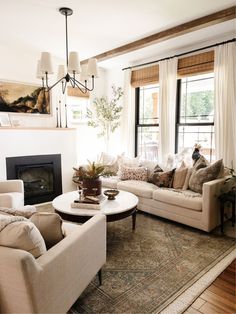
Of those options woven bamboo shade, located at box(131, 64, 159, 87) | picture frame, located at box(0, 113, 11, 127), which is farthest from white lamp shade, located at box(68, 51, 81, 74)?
woven bamboo shade, located at box(131, 64, 159, 87)

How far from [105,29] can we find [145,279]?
3316mm

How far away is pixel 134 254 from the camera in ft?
8.26

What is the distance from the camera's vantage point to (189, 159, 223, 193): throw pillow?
320cm

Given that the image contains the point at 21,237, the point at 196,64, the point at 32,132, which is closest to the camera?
the point at 21,237

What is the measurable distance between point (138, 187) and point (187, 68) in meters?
2.27

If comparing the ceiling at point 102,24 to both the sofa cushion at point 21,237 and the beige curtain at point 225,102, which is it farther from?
the sofa cushion at point 21,237

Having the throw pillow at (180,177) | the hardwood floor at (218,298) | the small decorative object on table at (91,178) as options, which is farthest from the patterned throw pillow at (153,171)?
the hardwood floor at (218,298)

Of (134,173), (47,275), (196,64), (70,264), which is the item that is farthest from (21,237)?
(196,64)

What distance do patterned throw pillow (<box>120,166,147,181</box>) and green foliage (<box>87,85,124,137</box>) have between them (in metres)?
1.48

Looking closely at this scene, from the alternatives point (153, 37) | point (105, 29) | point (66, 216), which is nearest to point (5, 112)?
point (105, 29)

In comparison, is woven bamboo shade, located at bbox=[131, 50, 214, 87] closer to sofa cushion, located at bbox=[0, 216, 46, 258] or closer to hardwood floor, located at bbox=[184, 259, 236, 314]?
hardwood floor, located at bbox=[184, 259, 236, 314]

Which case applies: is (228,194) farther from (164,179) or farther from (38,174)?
(38,174)

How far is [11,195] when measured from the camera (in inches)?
115

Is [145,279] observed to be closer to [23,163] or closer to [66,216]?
[66,216]
